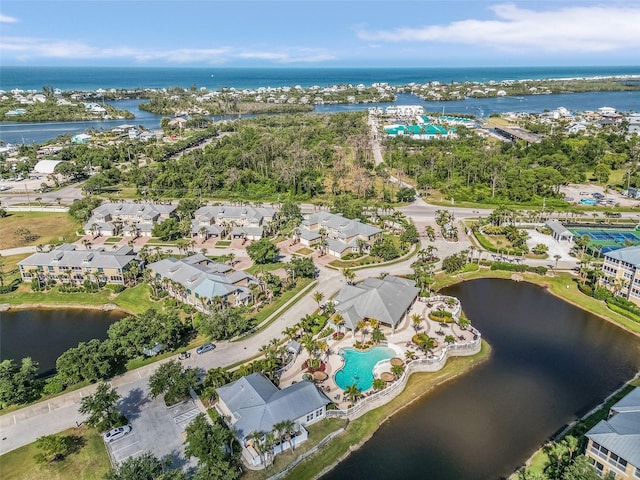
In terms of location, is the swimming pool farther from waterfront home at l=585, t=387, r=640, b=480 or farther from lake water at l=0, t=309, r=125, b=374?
lake water at l=0, t=309, r=125, b=374

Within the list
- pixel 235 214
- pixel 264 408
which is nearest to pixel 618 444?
pixel 264 408

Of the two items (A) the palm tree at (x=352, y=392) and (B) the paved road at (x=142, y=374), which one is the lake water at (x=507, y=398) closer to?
(A) the palm tree at (x=352, y=392)

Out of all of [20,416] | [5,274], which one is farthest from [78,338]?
[5,274]

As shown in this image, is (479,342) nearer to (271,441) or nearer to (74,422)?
(271,441)

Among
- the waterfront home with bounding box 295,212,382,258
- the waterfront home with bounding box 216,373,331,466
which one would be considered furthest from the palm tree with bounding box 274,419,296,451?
the waterfront home with bounding box 295,212,382,258

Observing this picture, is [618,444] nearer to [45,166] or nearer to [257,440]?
[257,440]

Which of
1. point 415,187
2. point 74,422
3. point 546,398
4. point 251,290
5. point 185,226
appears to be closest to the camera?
point 74,422
